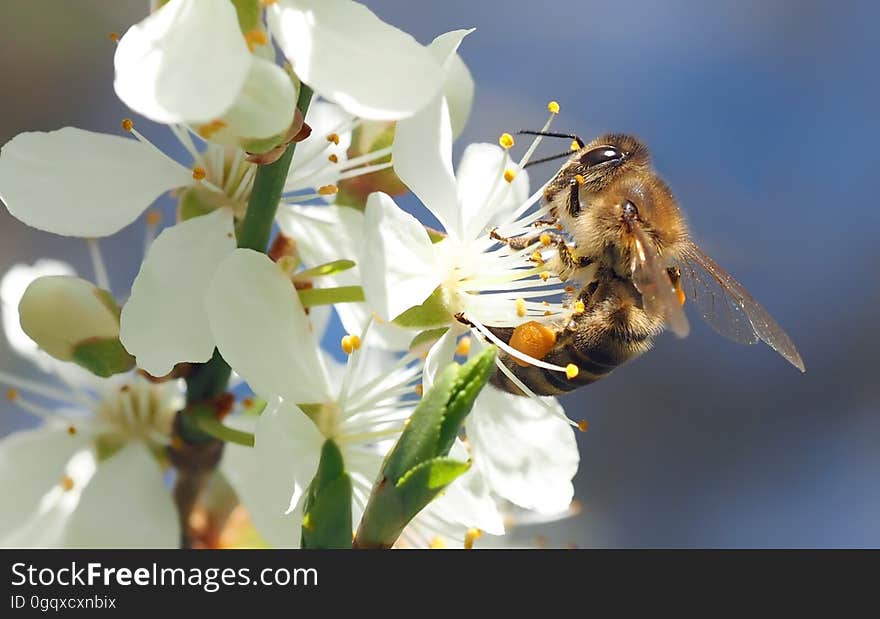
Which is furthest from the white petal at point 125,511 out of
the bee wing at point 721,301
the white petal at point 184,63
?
the bee wing at point 721,301

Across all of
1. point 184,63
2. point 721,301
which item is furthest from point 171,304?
point 721,301

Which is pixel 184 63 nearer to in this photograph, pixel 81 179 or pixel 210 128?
pixel 210 128

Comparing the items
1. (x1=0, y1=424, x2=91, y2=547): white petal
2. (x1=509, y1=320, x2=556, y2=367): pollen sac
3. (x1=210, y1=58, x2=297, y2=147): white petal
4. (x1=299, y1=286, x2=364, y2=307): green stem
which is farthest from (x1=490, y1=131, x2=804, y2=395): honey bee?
(x1=0, y1=424, x2=91, y2=547): white petal

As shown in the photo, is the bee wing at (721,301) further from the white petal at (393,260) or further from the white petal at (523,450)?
the white petal at (393,260)

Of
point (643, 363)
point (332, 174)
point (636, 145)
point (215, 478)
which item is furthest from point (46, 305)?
point (643, 363)

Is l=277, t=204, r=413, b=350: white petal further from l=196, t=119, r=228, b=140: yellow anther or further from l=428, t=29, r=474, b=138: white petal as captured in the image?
l=196, t=119, r=228, b=140: yellow anther

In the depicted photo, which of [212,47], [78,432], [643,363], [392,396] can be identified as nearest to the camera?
[212,47]

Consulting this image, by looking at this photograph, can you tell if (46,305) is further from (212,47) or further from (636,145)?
(636,145)
